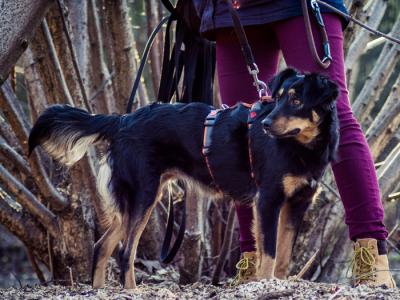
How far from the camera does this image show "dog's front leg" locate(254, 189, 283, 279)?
3732 mm

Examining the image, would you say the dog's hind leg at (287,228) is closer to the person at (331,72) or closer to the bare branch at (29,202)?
the person at (331,72)

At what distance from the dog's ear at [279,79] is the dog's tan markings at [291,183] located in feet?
1.38

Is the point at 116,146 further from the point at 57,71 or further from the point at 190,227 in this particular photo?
the point at 190,227

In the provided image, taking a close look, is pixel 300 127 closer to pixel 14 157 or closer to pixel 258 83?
pixel 258 83

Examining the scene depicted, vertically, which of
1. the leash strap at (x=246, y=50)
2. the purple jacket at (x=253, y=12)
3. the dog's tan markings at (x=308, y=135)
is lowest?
the dog's tan markings at (x=308, y=135)

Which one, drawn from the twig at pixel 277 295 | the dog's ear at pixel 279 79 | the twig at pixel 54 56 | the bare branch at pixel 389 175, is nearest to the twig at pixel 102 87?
the twig at pixel 54 56

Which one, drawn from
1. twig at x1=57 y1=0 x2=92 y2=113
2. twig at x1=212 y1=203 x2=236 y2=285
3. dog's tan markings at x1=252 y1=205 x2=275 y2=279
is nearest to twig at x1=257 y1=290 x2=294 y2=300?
dog's tan markings at x1=252 y1=205 x2=275 y2=279

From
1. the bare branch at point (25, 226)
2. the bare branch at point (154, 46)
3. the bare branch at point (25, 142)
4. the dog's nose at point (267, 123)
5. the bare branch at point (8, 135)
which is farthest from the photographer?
the bare branch at point (154, 46)

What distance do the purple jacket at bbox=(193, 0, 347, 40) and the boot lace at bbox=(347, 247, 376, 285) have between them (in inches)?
47.7

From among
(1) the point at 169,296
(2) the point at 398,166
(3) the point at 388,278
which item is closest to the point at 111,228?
(1) the point at 169,296

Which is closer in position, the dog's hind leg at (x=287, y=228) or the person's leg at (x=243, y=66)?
the dog's hind leg at (x=287, y=228)

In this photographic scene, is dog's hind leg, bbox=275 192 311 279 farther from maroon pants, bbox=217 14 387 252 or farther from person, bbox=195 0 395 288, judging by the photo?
maroon pants, bbox=217 14 387 252

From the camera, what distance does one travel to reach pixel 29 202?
5445mm

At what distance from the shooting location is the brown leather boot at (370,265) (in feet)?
11.9
